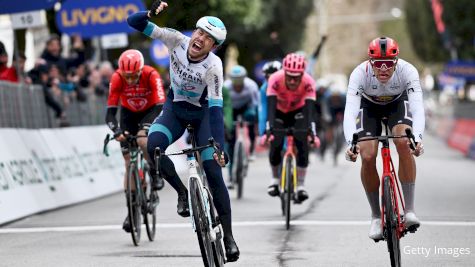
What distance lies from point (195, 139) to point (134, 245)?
268 cm

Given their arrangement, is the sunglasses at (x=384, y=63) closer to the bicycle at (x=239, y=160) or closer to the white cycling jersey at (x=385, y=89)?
the white cycling jersey at (x=385, y=89)

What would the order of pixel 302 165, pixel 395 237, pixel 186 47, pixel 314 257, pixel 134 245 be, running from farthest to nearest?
pixel 302 165
pixel 134 245
pixel 314 257
pixel 186 47
pixel 395 237

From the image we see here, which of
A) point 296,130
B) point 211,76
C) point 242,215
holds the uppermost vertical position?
point 211,76

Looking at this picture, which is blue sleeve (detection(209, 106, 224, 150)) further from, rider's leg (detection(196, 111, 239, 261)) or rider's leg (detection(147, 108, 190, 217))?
rider's leg (detection(147, 108, 190, 217))

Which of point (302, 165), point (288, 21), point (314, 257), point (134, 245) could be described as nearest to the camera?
point (314, 257)

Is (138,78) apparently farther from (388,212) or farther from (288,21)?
(288,21)

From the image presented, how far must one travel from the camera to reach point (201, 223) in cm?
984

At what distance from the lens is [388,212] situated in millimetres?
9977

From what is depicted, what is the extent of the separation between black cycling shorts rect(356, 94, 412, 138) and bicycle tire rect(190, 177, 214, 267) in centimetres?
161

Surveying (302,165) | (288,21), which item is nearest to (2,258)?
(302,165)

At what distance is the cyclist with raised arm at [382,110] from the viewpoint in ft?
34.1

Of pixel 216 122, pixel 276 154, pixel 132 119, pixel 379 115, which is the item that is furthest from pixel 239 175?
pixel 216 122

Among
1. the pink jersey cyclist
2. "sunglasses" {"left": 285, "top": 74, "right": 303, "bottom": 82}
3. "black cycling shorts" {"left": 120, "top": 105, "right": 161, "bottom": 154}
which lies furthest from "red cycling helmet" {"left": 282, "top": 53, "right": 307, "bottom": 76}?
"black cycling shorts" {"left": 120, "top": 105, "right": 161, "bottom": 154}

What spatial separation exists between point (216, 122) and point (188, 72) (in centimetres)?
54
